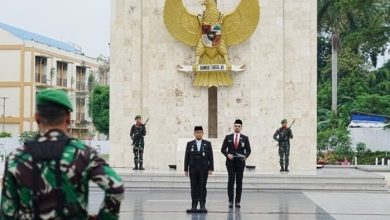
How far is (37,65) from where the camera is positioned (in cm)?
5838

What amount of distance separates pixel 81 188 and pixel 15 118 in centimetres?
5522

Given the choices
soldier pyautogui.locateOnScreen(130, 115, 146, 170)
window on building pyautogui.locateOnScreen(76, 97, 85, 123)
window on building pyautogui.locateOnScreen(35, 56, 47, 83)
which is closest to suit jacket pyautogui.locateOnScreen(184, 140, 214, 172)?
soldier pyautogui.locateOnScreen(130, 115, 146, 170)

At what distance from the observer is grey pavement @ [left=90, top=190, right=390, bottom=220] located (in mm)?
12797

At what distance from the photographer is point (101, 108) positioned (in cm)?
5466

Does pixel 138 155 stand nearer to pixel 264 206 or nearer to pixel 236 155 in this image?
Result: pixel 264 206

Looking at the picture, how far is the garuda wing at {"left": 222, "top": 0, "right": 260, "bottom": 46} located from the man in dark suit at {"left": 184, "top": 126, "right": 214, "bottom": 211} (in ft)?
34.1

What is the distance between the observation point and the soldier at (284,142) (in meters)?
21.0

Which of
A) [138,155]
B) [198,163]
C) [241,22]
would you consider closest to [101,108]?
[241,22]

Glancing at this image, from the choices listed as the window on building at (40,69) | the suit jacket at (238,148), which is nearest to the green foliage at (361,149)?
the suit jacket at (238,148)

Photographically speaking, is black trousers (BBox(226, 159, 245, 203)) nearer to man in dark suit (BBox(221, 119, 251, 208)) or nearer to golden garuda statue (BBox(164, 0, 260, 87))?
man in dark suit (BBox(221, 119, 251, 208))

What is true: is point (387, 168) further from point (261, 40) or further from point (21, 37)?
point (21, 37)

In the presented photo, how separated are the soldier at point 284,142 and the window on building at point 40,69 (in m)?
39.0

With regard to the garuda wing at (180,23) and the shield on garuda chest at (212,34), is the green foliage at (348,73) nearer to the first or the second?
the shield on garuda chest at (212,34)

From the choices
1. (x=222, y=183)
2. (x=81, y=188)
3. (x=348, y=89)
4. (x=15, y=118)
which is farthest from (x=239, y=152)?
(x=15, y=118)
